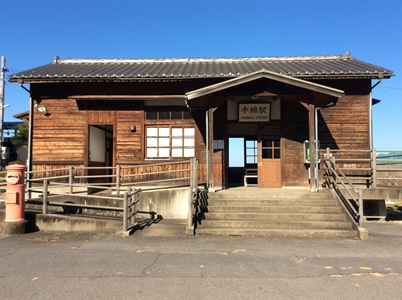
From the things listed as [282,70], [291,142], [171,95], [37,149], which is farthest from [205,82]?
[37,149]

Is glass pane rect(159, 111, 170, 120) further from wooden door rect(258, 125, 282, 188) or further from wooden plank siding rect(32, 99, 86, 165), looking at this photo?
wooden door rect(258, 125, 282, 188)

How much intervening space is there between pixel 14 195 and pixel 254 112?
7546 mm

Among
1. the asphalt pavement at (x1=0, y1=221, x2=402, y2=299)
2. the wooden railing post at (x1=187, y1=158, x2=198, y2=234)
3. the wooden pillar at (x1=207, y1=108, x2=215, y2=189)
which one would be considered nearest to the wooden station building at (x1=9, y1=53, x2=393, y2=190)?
the wooden pillar at (x1=207, y1=108, x2=215, y2=189)

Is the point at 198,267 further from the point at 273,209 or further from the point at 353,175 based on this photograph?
the point at 353,175

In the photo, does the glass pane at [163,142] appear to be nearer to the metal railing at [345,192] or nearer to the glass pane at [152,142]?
the glass pane at [152,142]

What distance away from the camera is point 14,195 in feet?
25.5

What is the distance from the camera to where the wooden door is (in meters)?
11.0

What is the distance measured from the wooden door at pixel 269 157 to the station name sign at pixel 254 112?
16.9 inches

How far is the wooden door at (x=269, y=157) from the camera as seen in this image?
11.0 metres

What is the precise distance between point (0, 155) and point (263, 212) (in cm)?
2223

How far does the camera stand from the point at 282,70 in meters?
11.5

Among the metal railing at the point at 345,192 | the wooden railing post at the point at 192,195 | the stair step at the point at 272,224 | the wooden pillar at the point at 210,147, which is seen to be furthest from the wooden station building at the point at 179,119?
the stair step at the point at 272,224

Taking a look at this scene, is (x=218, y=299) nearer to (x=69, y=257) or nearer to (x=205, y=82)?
(x=69, y=257)

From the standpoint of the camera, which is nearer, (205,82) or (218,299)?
(218,299)
